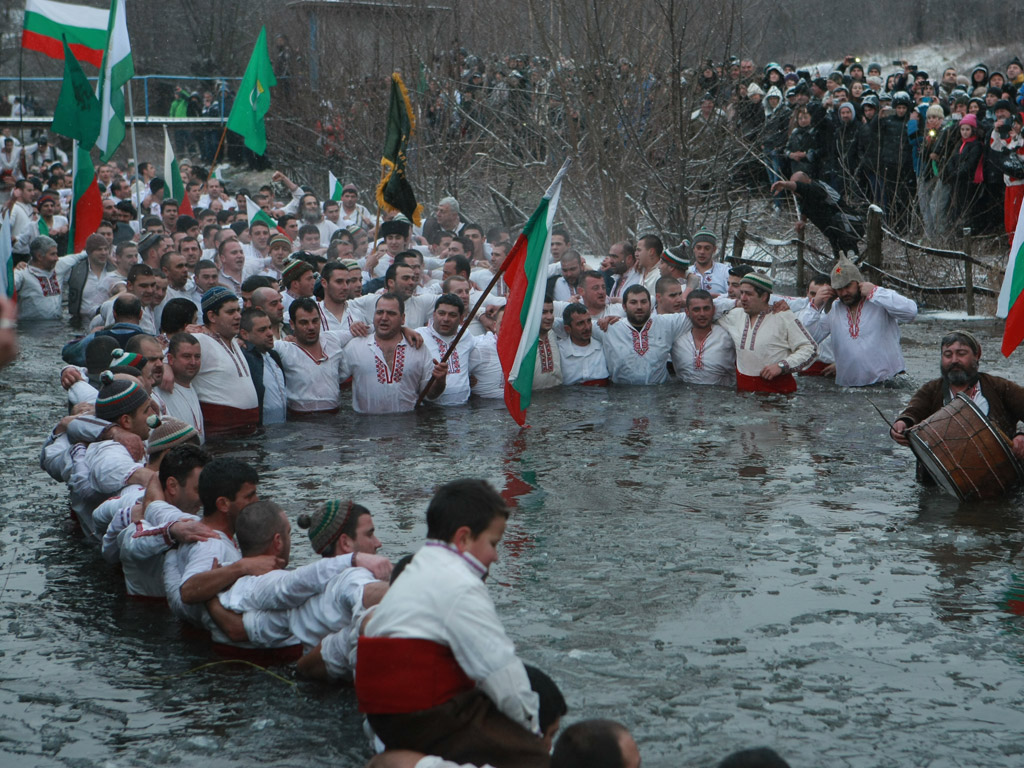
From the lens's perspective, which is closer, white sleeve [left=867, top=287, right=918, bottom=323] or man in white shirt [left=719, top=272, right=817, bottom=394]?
white sleeve [left=867, top=287, right=918, bottom=323]

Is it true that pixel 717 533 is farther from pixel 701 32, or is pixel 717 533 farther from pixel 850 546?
pixel 701 32

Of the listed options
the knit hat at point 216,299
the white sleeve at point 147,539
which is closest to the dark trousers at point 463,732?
the white sleeve at point 147,539

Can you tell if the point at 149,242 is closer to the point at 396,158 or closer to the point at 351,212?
the point at 396,158

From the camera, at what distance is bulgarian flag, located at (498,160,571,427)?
8.15 metres

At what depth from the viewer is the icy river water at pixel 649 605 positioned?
4.77 metres

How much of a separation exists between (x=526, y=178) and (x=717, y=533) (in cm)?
1442

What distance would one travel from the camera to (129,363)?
7625mm

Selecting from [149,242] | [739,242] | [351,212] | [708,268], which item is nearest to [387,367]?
[708,268]

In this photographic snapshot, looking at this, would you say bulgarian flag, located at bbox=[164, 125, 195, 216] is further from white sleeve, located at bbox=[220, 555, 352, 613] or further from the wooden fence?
white sleeve, located at bbox=[220, 555, 352, 613]

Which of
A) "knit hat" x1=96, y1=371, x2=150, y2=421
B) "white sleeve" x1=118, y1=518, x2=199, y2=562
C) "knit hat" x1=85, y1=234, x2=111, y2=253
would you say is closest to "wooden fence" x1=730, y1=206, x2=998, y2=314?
"knit hat" x1=85, y1=234, x2=111, y2=253

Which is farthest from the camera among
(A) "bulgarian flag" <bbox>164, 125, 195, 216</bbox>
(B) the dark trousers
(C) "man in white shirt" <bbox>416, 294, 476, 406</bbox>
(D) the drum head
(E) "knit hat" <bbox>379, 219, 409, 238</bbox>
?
(A) "bulgarian flag" <bbox>164, 125, 195, 216</bbox>

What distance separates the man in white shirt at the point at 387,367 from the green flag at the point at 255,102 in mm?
6448

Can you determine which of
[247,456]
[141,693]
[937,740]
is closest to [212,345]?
[247,456]

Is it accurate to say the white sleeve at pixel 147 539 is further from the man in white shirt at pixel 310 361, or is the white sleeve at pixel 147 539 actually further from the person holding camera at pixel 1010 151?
the person holding camera at pixel 1010 151
